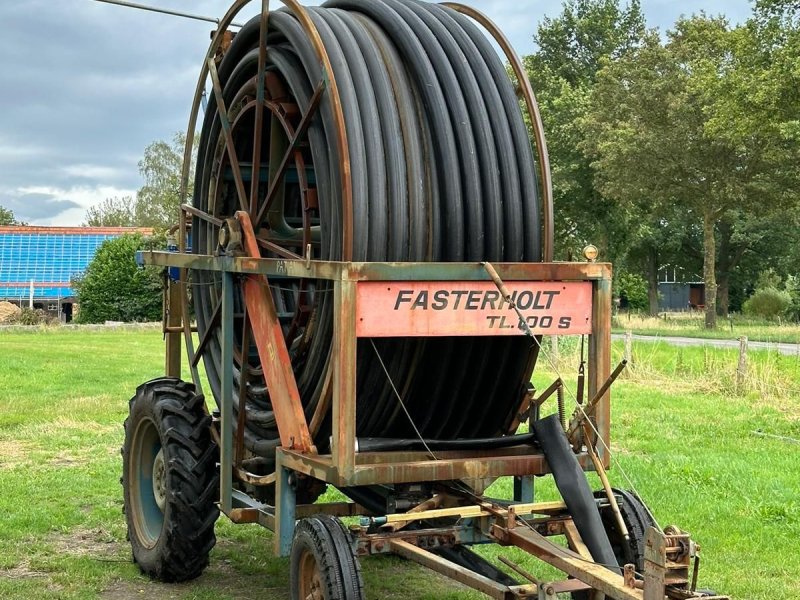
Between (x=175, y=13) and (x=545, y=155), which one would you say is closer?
(x=545, y=155)

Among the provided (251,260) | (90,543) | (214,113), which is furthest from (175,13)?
(251,260)

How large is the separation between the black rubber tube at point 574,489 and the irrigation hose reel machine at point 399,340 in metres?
0.01

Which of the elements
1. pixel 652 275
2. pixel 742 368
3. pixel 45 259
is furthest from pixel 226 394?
pixel 45 259

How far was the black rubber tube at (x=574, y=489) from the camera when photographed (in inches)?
188

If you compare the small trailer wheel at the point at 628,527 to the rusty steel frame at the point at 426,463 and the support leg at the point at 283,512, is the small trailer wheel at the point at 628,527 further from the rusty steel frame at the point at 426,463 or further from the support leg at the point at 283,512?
the support leg at the point at 283,512

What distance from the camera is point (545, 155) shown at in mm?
5805

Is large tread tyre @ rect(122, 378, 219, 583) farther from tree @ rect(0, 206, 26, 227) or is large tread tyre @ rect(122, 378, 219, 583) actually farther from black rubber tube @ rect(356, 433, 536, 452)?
tree @ rect(0, 206, 26, 227)

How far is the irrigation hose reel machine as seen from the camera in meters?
4.89

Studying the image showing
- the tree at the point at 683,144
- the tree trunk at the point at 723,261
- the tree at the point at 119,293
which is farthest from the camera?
the tree trunk at the point at 723,261

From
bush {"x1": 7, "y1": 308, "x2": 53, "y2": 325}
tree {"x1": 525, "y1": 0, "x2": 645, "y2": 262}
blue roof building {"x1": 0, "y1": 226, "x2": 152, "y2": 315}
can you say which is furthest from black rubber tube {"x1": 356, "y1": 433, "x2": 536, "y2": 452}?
blue roof building {"x1": 0, "y1": 226, "x2": 152, "y2": 315}

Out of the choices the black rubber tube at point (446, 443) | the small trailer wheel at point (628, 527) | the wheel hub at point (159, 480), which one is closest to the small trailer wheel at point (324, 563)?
the black rubber tube at point (446, 443)

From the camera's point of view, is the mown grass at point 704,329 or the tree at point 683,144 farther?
the tree at point 683,144

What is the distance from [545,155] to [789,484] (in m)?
5.10

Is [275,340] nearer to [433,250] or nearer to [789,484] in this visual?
[433,250]
